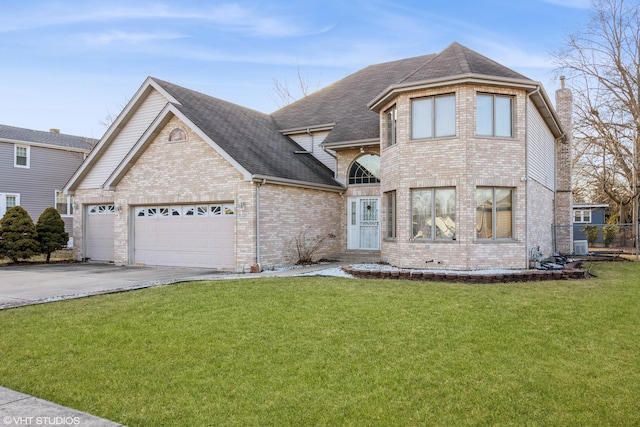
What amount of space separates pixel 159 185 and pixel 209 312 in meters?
9.64

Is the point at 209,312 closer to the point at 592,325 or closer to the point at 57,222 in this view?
the point at 592,325

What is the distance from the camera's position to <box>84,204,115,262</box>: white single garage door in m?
19.4

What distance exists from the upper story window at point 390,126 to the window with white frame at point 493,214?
3.29 metres

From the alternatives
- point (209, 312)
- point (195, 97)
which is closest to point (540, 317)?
point (209, 312)

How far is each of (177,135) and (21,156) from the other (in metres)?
16.1

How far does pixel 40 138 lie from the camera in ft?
93.5

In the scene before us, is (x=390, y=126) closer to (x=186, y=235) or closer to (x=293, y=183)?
(x=293, y=183)

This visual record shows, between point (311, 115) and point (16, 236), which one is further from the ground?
point (311, 115)

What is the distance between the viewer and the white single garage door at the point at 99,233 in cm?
1944

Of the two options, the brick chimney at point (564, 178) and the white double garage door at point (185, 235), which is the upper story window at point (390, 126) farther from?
the brick chimney at point (564, 178)

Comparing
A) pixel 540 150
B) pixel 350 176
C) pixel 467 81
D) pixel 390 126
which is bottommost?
pixel 350 176

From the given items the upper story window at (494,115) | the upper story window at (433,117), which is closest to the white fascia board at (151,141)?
the upper story window at (433,117)

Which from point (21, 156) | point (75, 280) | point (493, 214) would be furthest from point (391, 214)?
point (21, 156)

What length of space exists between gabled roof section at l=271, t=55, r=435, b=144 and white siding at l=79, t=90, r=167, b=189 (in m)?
5.78
